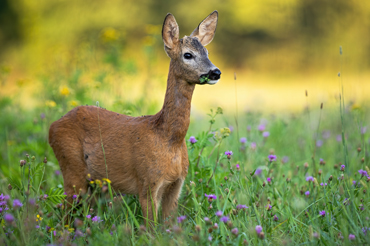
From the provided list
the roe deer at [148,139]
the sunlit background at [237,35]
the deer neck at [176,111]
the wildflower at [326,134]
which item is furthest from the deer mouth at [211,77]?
the sunlit background at [237,35]

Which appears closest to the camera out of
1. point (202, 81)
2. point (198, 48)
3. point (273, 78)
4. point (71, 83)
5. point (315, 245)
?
point (315, 245)

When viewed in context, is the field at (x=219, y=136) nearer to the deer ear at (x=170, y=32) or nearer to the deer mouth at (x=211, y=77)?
the deer mouth at (x=211, y=77)

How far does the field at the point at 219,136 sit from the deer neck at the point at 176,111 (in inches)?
13.4

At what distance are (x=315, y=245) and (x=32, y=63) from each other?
37.9ft

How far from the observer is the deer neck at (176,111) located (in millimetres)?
3018

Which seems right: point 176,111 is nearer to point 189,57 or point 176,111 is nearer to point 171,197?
point 189,57

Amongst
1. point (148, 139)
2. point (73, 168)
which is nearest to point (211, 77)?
point (148, 139)

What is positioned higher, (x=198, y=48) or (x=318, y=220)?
(x=198, y=48)

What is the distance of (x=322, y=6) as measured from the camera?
12828mm

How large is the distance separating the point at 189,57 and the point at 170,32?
30 cm

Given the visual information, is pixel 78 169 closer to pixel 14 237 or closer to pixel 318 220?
pixel 14 237

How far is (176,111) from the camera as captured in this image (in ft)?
9.99

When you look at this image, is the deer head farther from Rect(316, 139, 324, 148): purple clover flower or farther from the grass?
Rect(316, 139, 324, 148): purple clover flower

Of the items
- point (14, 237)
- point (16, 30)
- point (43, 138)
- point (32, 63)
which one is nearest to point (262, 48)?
point (32, 63)
